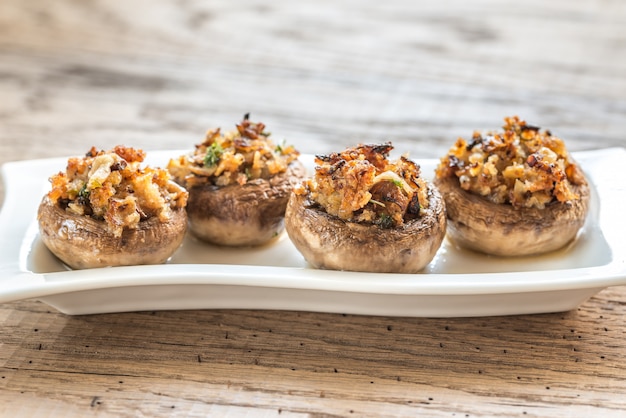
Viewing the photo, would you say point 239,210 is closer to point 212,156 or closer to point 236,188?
point 236,188

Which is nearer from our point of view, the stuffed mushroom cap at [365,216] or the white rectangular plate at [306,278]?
the white rectangular plate at [306,278]

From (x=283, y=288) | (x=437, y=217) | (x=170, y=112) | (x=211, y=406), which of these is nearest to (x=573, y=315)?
(x=437, y=217)

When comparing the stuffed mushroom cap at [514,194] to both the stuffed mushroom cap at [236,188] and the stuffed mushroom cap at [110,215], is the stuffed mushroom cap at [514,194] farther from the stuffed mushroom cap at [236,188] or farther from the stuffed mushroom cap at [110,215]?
the stuffed mushroom cap at [110,215]

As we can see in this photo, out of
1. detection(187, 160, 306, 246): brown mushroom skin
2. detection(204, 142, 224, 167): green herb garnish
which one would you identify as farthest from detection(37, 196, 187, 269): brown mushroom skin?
detection(204, 142, 224, 167): green herb garnish

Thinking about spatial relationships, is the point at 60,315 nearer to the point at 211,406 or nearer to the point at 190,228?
the point at 190,228

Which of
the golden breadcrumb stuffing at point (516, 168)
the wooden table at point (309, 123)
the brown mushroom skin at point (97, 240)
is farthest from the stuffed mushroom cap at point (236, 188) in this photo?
the golden breadcrumb stuffing at point (516, 168)

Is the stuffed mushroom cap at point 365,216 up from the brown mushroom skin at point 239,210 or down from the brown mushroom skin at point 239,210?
up

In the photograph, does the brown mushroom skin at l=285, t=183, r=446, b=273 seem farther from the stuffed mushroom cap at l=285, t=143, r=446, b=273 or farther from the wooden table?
the wooden table
